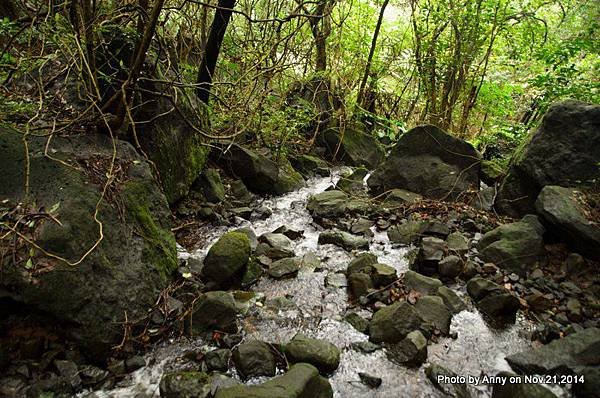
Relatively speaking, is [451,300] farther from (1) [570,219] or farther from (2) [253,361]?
(2) [253,361]

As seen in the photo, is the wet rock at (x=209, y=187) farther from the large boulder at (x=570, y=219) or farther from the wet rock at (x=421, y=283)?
the large boulder at (x=570, y=219)

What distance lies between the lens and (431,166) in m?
6.29

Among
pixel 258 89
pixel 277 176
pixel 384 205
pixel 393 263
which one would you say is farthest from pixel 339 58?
pixel 393 263

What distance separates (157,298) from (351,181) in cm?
458

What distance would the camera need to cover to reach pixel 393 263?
4.38 meters

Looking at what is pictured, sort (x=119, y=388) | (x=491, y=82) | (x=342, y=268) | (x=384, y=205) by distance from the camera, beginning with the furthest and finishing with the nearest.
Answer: (x=491, y=82) → (x=384, y=205) → (x=342, y=268) → (x=119, y=388)

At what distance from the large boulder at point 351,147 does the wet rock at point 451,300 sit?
213 inches

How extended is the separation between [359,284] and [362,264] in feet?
1.17

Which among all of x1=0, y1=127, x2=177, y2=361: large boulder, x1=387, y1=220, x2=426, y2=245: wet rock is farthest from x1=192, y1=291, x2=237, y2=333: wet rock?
x1=387, y1=220, x2=426, y2=245: wet rock

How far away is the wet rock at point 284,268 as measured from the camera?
3986mm

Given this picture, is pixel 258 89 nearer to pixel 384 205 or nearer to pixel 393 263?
pixel 384 205

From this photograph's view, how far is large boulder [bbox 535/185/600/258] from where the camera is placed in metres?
3.74

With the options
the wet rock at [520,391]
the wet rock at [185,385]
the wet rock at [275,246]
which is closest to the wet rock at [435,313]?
the wet rock at [520,391]

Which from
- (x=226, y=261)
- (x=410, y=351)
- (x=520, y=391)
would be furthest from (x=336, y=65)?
(x=520, y=391)
